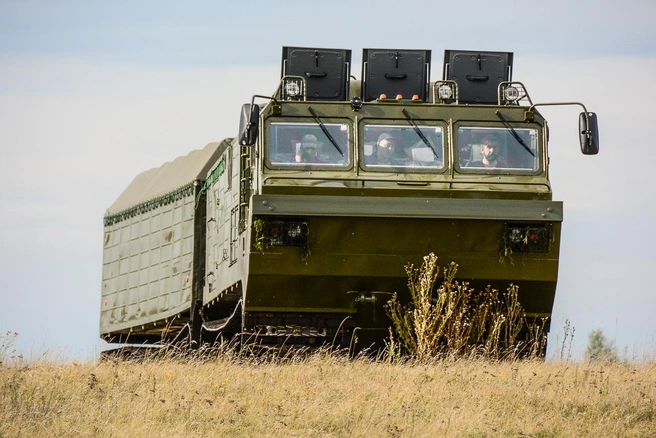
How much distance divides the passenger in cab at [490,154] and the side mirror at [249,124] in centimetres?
247

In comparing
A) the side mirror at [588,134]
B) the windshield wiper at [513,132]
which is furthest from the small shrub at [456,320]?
the side mirror at [588,134]

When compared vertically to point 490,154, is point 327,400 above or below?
below

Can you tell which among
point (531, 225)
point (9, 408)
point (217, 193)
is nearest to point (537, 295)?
point (531, 225)

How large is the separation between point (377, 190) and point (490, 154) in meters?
1.53

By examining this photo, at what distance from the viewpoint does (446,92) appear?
589 inches

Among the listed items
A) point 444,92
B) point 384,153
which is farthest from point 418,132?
point 444,92

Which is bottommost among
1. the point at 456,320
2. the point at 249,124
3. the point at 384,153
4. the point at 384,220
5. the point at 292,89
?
the point at 456,320

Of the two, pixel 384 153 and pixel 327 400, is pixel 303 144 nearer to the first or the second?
pixel 384 153

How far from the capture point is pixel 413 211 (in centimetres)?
1369

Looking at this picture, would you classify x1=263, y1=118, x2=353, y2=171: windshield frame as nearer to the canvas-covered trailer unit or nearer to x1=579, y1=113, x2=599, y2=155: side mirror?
x1=579, y1=113, x2=599, y2=155: side mirror

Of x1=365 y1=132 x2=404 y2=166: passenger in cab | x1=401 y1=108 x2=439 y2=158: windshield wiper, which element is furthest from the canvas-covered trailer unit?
x1=401 y1=108 x2=439 y2=158: windshield wiper

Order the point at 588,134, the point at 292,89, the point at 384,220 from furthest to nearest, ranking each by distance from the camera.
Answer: the point at 292,89, the point at 588,134, the point at 384,220

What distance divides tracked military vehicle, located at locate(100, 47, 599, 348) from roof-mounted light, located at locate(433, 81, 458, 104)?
18 mm

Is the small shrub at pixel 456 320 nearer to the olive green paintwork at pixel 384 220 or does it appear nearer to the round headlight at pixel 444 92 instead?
the olive green paintwork at pixel 384 220
